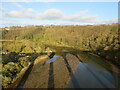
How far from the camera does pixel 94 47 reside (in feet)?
67.8

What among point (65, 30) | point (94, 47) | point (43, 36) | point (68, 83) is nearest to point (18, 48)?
point (68, 83)

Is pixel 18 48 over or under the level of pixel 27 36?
under

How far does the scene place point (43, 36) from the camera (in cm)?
3531

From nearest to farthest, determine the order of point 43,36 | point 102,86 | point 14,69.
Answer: point 102,86, point 14,69, point 43,36

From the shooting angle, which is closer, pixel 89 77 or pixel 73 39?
pixel 89 77

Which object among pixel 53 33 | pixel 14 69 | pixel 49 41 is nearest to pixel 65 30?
pixel 53 33

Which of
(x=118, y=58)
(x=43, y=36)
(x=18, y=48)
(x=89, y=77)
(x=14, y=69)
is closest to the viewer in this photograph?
(x=89, y=77)

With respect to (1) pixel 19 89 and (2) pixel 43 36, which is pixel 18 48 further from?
(2) pixel 43 36

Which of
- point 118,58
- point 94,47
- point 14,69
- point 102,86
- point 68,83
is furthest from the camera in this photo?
point 94,47

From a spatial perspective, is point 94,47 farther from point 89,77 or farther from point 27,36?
point 27,36

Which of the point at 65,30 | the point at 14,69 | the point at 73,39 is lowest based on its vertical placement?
the point at 14,69

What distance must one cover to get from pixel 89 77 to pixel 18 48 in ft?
46.5

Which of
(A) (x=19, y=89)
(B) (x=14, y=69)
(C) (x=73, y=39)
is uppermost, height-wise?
(C) (x=73, y=39)

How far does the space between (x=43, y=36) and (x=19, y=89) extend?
29041mm
